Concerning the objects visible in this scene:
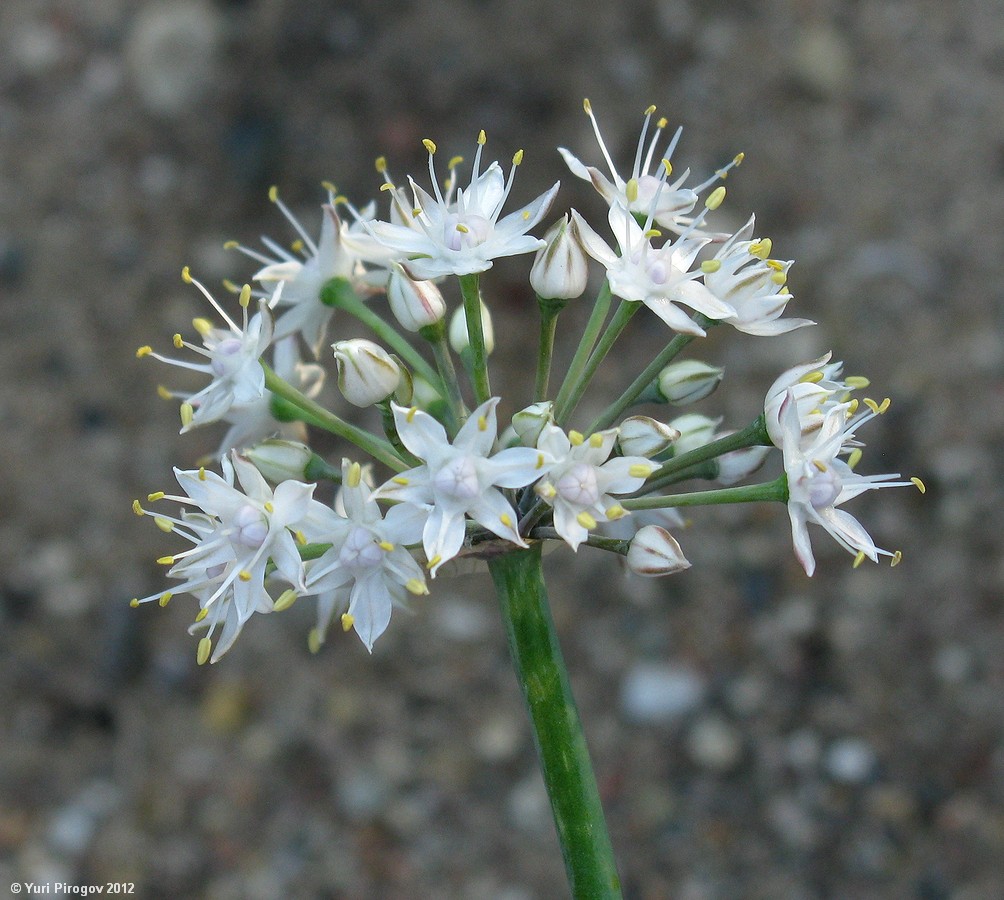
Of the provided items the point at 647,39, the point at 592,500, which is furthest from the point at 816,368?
the point at 647,39

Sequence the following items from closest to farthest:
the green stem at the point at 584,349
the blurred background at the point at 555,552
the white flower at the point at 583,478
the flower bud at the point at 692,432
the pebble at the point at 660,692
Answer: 1. the white flower at the point at 583,478
2. the green stem at the point at 584,349
3. the flower bud at the point at 692,432
4. the blurred background at the point at 555,552
5. the pebble at the point at 660,692

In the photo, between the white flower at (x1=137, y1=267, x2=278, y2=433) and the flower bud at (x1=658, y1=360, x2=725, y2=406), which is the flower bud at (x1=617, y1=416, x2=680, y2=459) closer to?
the flower bud at (x1=658, y1=360, x2=725, y2=406)

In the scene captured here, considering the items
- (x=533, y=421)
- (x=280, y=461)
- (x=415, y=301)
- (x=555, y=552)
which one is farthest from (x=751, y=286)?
(x=555, y=552)

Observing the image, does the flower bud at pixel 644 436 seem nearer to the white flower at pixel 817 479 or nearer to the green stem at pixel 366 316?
the white flower at pixel 817 479

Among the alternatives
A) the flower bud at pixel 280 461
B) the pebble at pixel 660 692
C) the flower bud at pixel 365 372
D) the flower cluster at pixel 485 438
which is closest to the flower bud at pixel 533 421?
the flower cluster at pixel 485 438

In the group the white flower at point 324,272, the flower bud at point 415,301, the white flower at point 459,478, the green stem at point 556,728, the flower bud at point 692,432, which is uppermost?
the white flower at point 324,272

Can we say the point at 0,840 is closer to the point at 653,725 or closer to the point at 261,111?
the point at 653,725
